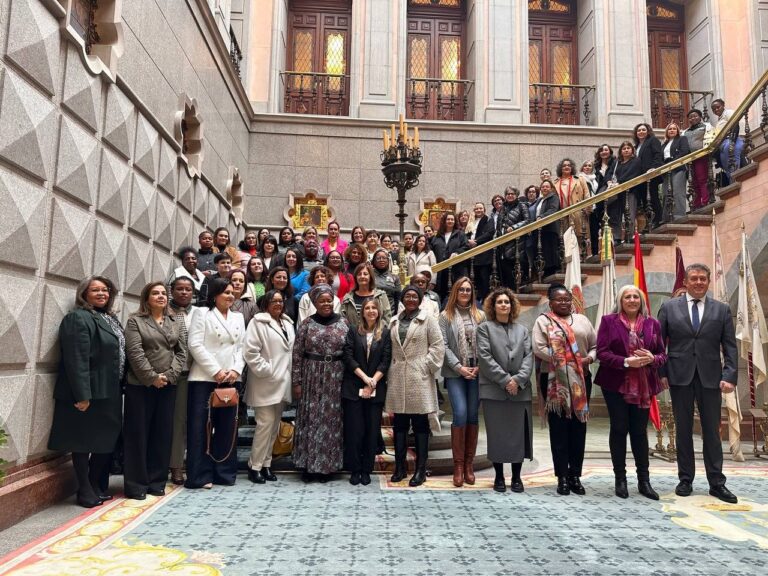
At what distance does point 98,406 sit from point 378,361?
2.08m

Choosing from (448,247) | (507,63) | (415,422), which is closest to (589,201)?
(448,247)

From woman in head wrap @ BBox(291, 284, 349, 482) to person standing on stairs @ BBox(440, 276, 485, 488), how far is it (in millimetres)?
883

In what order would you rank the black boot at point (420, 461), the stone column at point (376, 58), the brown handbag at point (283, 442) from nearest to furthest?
the black boot at point (420, 461)
the brown handbag at point (283, 442)
the stone column at point (376, 58)

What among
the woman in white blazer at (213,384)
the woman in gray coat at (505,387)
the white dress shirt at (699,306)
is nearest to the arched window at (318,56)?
the woman in white blazer at (213,384)

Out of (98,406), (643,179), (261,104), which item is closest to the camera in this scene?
(98,406)

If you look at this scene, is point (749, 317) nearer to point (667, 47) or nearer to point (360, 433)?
point (360, 433)

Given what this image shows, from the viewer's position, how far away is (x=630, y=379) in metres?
4.38

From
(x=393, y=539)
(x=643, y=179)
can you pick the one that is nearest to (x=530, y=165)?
(x=643, y=179)

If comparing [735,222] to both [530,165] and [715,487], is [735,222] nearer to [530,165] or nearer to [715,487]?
[715,487]

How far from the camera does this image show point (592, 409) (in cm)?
953

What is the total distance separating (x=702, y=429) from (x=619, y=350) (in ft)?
2.94

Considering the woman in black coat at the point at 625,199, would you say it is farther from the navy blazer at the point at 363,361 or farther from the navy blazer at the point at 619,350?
the navy blazer at the point at 363,361

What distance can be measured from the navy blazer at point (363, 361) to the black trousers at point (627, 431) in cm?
173

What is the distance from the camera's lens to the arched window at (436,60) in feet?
44.6
